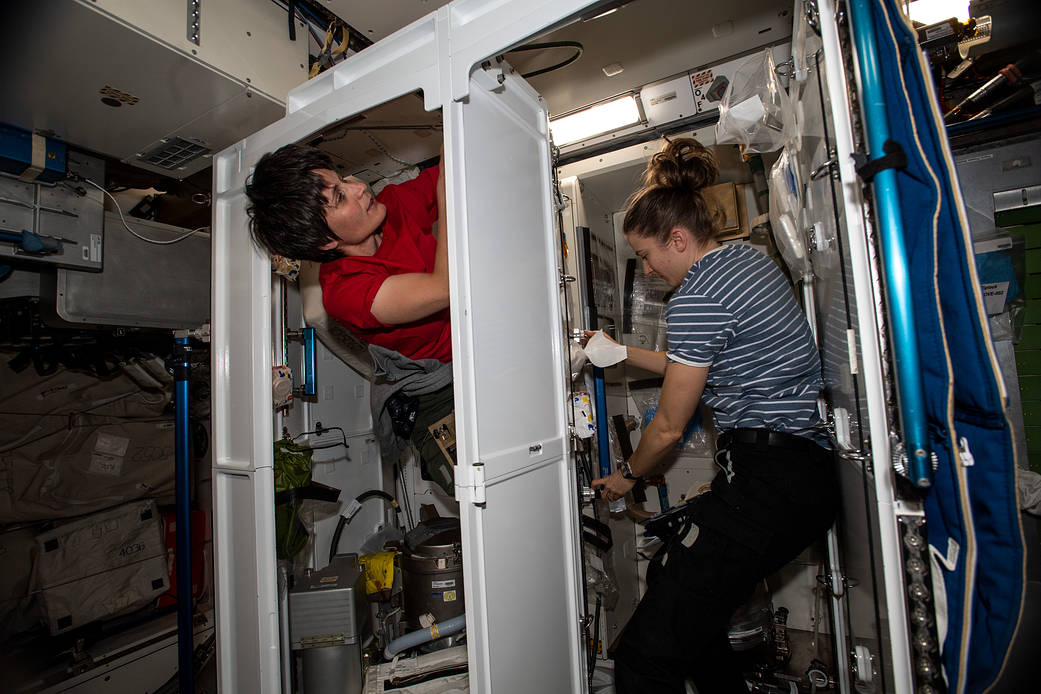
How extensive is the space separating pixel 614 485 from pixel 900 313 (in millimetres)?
1511

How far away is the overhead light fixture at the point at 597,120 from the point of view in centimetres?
241

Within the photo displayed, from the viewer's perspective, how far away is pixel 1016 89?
2.20 metres

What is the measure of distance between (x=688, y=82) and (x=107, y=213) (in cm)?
296

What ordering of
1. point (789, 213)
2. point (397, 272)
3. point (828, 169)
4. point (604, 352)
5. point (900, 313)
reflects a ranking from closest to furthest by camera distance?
1. point (900, 313)
2. point (828, 169)
3. point (789, 213)
4. point (397, 272)
5. point (604, 352)

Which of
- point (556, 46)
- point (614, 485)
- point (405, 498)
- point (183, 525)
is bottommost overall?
point (405, 498)

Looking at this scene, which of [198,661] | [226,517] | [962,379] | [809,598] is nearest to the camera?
[962,379]

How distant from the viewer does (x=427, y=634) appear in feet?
6.94

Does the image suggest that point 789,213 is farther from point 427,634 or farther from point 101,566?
point 101,566

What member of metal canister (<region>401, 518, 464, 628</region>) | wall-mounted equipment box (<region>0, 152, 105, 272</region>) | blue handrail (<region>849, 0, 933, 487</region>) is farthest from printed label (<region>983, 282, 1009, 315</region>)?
wall-mounted equipment box (<region>0, 152, 105, 272</region>)

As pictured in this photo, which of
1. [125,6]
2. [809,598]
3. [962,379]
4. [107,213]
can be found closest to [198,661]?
[107,213]

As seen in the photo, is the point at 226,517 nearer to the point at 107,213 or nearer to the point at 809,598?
the point at 107,213

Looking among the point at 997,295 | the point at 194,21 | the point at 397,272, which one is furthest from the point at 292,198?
the point at 997,295

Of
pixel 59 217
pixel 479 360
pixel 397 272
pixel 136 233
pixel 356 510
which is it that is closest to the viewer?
pixel 479 360

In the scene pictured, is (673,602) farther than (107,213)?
No
